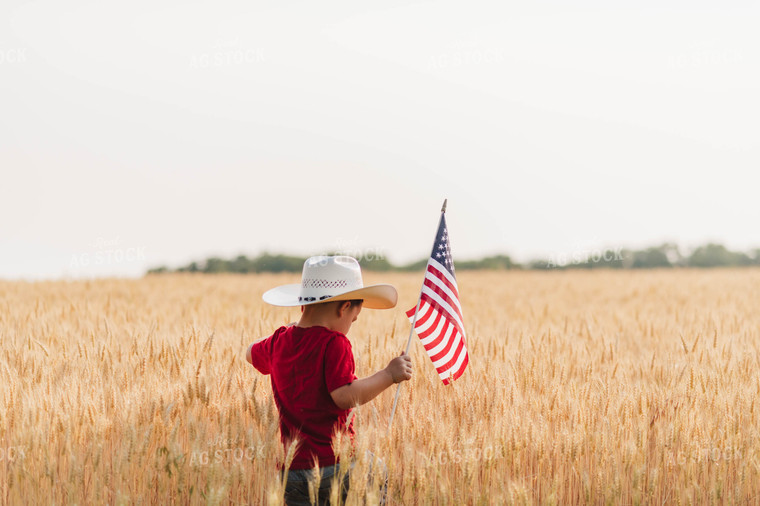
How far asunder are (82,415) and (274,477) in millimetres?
1258

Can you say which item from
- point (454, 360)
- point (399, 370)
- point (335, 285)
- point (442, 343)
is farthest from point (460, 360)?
point (335, 285)

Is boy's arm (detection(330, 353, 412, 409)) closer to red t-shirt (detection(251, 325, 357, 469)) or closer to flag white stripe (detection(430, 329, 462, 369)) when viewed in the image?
red t-shirt (detection(251, 325, 357, 469))

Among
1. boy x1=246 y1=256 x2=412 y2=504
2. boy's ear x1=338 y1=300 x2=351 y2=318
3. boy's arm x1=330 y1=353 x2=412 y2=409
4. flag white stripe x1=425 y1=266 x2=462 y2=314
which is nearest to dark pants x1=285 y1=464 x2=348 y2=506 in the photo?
boy x1=246 y1=256 x2=412 y2=504

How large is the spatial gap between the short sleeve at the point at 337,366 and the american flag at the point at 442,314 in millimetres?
806

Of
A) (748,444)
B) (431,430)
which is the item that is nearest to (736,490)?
(748,444)

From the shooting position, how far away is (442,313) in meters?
3.83

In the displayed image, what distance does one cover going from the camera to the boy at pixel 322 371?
3.00m

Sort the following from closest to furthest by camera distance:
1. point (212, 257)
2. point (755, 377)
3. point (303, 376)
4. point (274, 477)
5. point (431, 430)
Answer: point (303, 376)
point (274, 477)
point (431, 430)
point (755, 377)
point (212, 257)

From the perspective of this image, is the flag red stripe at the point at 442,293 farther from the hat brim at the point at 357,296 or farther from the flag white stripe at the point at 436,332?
the hat brim at the point at 357,296

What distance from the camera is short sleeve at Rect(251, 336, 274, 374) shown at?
3.34 meters

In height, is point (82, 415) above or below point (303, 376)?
below

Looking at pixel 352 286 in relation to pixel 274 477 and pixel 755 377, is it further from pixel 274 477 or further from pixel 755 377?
pixel 755 377

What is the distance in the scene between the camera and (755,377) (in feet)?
16.4

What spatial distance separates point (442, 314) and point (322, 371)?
1.01m
